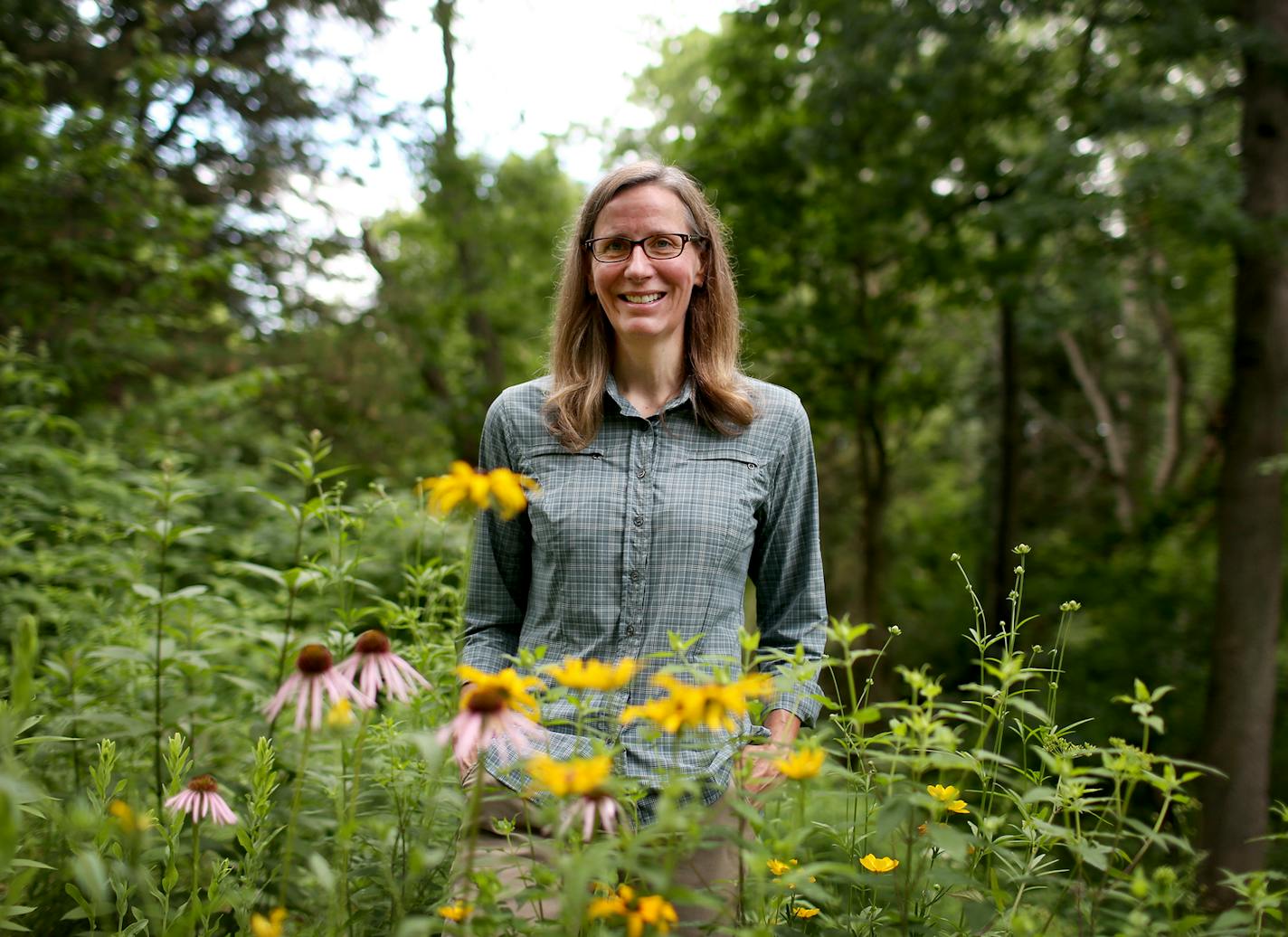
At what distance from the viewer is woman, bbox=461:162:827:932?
1725 mm

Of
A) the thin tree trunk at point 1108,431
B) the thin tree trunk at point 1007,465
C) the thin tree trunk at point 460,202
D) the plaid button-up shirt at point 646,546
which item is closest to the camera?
the plaid button-up shirt at point 646,546

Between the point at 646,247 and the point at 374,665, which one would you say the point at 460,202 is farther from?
the point at 374,665

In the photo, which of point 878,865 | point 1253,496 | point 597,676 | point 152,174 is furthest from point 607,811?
point 152,174

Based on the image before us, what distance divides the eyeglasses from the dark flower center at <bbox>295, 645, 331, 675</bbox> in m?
1.07

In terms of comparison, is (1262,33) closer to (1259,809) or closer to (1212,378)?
(1259,809)

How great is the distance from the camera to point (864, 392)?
29.0 feet

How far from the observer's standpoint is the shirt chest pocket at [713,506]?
5.75ft

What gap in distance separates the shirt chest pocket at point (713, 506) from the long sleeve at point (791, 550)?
0.08m

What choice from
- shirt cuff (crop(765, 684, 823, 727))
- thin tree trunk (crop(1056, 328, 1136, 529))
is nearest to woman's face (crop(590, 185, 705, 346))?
shirt cuff (crop(765, 684, 823, 727))

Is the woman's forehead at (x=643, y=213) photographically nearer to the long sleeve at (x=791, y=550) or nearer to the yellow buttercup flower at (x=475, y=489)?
the long sleeve at (x=791, y=550)

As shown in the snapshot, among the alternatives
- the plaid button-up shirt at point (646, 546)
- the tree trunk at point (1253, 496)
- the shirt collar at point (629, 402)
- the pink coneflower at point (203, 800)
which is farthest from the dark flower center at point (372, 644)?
the tree trunk at point (1253, 496)

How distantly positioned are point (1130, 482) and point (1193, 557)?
3767mm

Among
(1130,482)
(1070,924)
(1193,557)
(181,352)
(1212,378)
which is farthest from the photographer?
(1130,482)

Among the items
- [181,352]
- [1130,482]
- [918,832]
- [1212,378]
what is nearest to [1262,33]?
[918,832]
